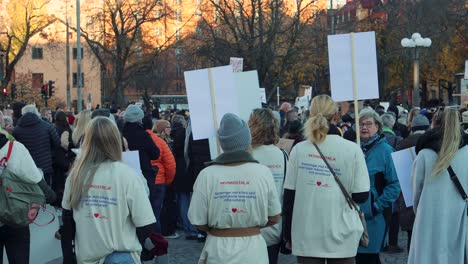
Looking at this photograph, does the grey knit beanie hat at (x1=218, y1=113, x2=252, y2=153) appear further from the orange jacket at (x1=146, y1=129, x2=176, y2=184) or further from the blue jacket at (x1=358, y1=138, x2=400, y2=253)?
the orange jacket at (x1=146, y1=129, x2=176, y2=184)

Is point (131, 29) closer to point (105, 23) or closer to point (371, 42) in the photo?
point (105, 23)

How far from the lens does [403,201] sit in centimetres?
823

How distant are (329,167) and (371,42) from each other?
6.40 ft

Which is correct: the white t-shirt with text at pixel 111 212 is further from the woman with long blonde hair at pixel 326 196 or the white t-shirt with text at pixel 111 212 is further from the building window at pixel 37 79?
the building window at pixel 37 79

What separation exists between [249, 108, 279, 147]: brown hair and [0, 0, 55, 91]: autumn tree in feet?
153

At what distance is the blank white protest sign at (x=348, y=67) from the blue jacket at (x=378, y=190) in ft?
2.42

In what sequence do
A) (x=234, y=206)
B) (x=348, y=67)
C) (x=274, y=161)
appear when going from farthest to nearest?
(x=348, y=67) < (x=274, y=161) < (x=234, y=206)

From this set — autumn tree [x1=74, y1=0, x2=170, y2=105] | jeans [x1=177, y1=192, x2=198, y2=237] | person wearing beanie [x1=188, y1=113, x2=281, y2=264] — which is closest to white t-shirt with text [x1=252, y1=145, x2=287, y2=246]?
person wearing beanie [x1=188, y1=113, x2=281, y2=264]

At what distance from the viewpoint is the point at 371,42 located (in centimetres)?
748

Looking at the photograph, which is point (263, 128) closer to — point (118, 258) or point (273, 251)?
point (273, 251)

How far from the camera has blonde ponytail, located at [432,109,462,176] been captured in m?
6.01

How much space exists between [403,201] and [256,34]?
119 feet

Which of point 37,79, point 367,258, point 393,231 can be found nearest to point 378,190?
point 367,258

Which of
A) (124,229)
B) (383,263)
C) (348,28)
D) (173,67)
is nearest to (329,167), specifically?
(124,229)
